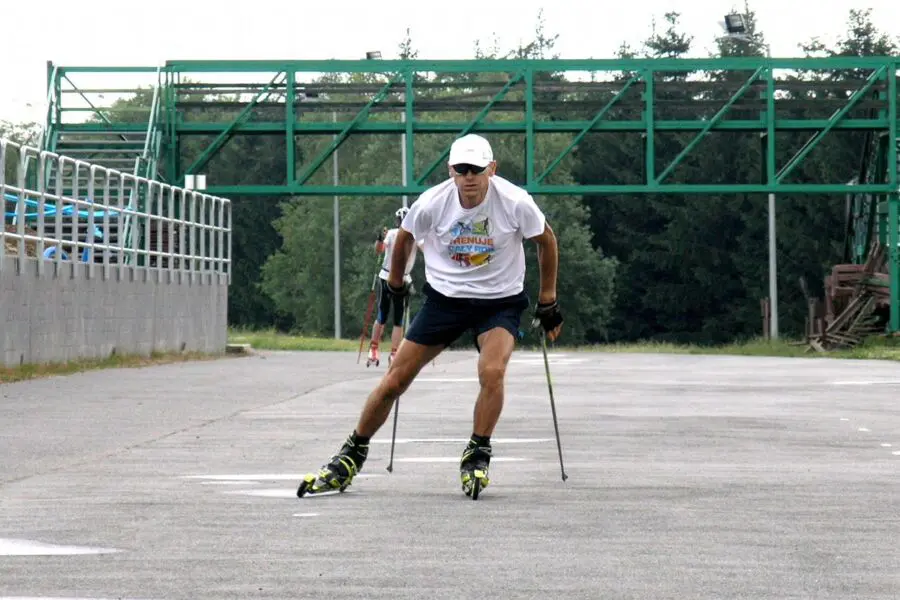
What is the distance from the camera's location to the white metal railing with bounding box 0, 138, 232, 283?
78.2ft

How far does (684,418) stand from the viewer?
639 inches

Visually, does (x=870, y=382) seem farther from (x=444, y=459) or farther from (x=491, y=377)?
(x=491, y=377)

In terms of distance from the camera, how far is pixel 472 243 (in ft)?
33.7

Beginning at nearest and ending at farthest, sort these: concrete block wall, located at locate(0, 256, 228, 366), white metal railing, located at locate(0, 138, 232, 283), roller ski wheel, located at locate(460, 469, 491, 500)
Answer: roller ski wheel, located at locate(460, 469, 491, 500), concrete block wall, located at locate(0, 256, 228, 366), white metal railing, located at locate(0, 138, 232, 283)

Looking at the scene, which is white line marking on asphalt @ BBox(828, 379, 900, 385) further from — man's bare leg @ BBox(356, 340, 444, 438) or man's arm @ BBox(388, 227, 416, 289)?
man's bare leg @ BBox(356, 340, 444, 438)

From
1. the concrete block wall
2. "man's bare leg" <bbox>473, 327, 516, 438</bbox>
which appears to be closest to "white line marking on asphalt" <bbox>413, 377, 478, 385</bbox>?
the concrete block wall

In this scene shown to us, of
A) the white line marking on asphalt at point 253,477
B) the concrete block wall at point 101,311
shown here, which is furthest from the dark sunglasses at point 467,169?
the concrete block wall at point 101,311

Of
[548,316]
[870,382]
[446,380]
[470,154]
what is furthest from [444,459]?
[870,382]

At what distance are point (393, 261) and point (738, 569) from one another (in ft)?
11.8

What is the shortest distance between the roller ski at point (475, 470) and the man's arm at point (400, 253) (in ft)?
3.21

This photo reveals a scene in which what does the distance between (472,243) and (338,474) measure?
1.29 metres

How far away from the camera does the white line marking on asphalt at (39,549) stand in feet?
24.9

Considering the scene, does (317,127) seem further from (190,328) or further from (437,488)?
(437,488)

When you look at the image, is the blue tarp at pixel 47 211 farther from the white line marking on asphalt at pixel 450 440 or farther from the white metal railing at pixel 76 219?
the white line marking on asphalt at pixel 450 440
